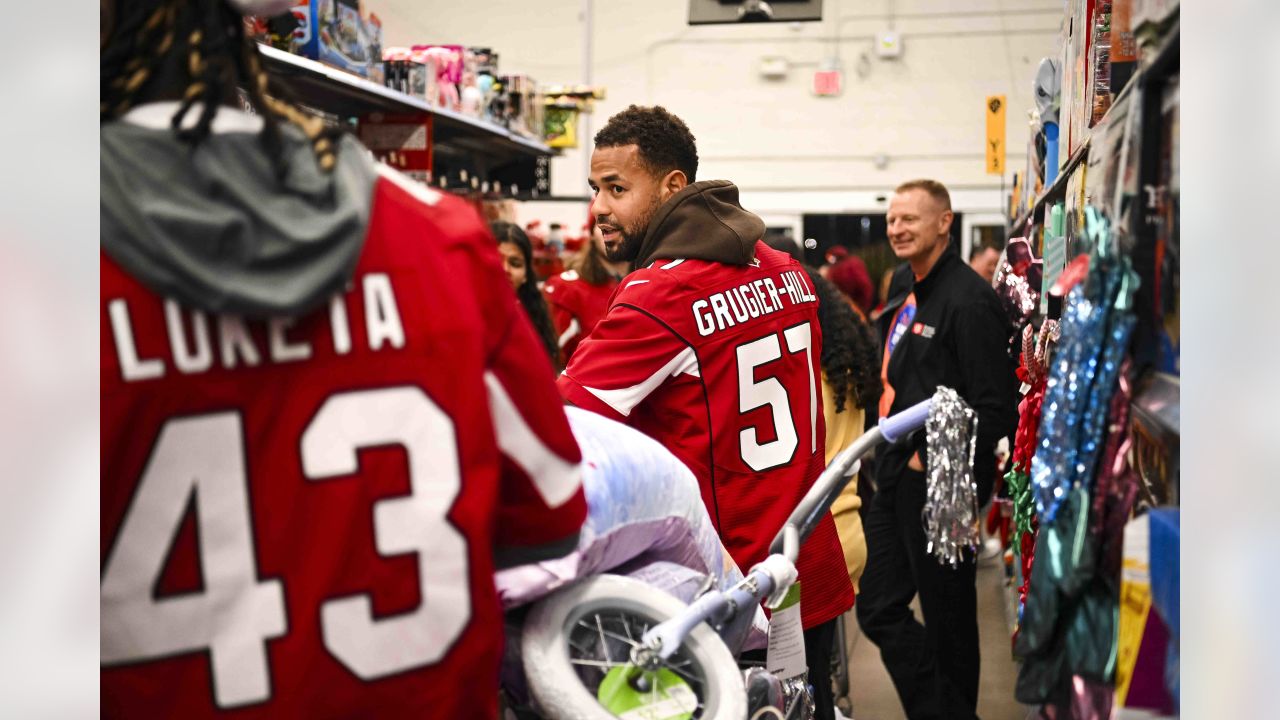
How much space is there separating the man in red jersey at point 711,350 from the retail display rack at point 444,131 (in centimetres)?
74

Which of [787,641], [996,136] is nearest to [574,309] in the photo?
[996,136]

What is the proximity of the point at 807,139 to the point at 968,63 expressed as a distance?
5.55ft

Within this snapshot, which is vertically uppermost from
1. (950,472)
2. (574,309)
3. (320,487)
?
(574,309)

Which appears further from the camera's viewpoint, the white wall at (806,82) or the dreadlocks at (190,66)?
the white wall at (806,82)

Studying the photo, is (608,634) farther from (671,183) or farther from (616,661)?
(671,183)

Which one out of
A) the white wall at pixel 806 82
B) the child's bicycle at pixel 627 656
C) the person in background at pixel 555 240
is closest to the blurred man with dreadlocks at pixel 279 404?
the child's bicycle at pixel 627 656

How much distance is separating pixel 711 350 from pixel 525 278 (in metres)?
2.30

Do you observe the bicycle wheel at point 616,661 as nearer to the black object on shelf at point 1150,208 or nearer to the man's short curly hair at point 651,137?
the black object on shelf at point 1150,208

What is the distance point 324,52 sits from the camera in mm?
3500

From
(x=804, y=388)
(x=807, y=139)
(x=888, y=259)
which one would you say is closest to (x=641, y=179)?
(x=804, y=388)

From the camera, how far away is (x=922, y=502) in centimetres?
367

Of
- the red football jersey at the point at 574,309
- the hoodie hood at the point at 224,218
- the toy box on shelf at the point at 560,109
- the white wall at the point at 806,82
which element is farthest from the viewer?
the white wall at the point at 806,82

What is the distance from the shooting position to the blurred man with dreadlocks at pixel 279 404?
1.02 meters

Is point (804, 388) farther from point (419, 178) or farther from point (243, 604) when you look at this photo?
point (419, 178)
